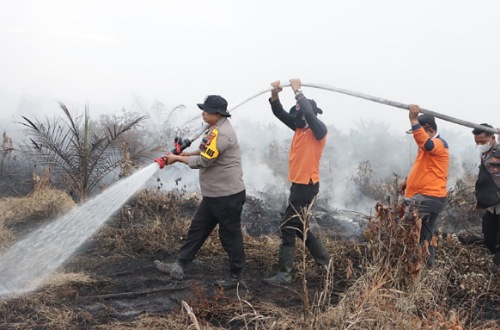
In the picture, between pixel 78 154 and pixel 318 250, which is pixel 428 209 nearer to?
pixel 318 250

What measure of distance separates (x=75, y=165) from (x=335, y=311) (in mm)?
5320

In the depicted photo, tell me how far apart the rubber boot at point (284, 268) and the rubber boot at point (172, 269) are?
0.94 m

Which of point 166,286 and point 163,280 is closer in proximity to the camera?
point 166,286

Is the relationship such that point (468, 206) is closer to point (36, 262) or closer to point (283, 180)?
point (283, 180)

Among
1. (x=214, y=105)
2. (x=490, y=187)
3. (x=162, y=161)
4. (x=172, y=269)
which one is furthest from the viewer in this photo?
(x=490, y=187)

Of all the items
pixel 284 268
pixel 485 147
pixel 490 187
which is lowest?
pixel 284 268

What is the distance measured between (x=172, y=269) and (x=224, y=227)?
0.80 m

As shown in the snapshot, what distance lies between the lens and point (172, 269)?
5152 mm

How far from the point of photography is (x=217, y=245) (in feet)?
19.9

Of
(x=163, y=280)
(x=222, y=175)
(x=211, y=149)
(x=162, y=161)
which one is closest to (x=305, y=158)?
(x=222, y=175)

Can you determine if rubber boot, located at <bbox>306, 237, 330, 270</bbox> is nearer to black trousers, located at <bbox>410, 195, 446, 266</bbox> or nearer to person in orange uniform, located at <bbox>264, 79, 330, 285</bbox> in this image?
person in orange uniform, located at <bbox>264, 79, 330, 285</bbox>

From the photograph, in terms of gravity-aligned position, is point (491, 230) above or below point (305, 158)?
below

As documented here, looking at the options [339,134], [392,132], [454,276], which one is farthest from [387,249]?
[392,132]

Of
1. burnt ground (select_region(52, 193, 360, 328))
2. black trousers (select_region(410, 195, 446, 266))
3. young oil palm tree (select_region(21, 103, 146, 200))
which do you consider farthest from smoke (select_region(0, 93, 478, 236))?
black trousers (select_region(410, 195, 446, 266))
